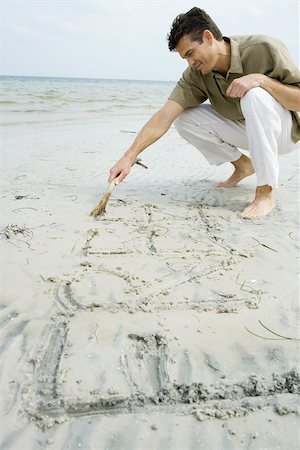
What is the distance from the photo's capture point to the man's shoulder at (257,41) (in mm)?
2855

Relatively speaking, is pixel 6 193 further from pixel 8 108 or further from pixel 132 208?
pixel 8 108

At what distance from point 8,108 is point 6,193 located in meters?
7.20

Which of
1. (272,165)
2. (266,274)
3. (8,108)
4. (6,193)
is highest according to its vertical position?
(272,165)

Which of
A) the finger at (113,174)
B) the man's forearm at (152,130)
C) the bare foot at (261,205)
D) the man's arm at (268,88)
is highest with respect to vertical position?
the man's arm at (268,88)

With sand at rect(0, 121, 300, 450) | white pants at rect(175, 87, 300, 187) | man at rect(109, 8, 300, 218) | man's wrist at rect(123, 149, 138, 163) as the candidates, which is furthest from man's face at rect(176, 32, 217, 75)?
sand at rect(0, 121, 300, 450)

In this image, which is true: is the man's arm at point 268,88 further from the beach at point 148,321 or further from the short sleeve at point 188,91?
the beach at point 148,321

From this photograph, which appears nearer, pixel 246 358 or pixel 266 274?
pixel 246 358

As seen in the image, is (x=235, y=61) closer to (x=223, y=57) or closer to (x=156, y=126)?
(x=223, y=57)

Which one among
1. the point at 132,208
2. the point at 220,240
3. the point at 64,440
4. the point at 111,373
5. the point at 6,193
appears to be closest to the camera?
the point at 64,440

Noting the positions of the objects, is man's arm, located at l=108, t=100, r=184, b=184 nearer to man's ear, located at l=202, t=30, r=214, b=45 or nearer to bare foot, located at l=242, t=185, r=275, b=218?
man's ear, located at l=202, t=30, r=214, b=45

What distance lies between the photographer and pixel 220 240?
2.67 metres

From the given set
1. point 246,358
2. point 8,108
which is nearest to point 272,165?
point 246,358

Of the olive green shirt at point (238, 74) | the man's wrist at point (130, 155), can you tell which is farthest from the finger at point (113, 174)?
the olive green shirt at point (238, 74)

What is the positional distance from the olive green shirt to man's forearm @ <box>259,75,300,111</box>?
55 millimetres
